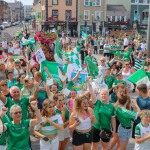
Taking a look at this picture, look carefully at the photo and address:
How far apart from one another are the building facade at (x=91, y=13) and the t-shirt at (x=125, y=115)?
4112 centimetres

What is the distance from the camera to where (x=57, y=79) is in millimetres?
7340

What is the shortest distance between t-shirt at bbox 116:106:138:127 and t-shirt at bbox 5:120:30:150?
1673 mm

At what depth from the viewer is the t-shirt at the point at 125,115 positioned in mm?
5117

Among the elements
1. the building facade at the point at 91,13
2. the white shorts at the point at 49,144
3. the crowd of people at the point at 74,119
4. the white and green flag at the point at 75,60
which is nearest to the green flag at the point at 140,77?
the crowd of people at the point at 74,119

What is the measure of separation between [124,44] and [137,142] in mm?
17671

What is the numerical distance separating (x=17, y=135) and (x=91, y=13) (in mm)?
43137

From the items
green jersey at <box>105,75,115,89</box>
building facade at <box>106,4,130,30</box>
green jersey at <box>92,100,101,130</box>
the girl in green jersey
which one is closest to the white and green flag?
green jersey at <box>105,75,115,89</box>

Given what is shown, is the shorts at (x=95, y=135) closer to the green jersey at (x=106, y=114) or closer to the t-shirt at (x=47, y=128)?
the green jersey at (x=106, y=114)

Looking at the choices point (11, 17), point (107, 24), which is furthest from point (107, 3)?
point (11, 17)

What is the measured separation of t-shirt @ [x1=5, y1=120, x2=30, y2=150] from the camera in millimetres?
4309

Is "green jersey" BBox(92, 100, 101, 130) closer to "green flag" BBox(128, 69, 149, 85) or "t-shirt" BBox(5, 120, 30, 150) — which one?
"t-shirt" BBox(5, 120, 30, 150)

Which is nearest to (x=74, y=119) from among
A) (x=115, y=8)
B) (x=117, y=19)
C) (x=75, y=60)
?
(x=75, y=60)

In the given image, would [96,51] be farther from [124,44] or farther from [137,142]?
[137,142]

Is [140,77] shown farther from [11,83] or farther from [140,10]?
[140,10]
